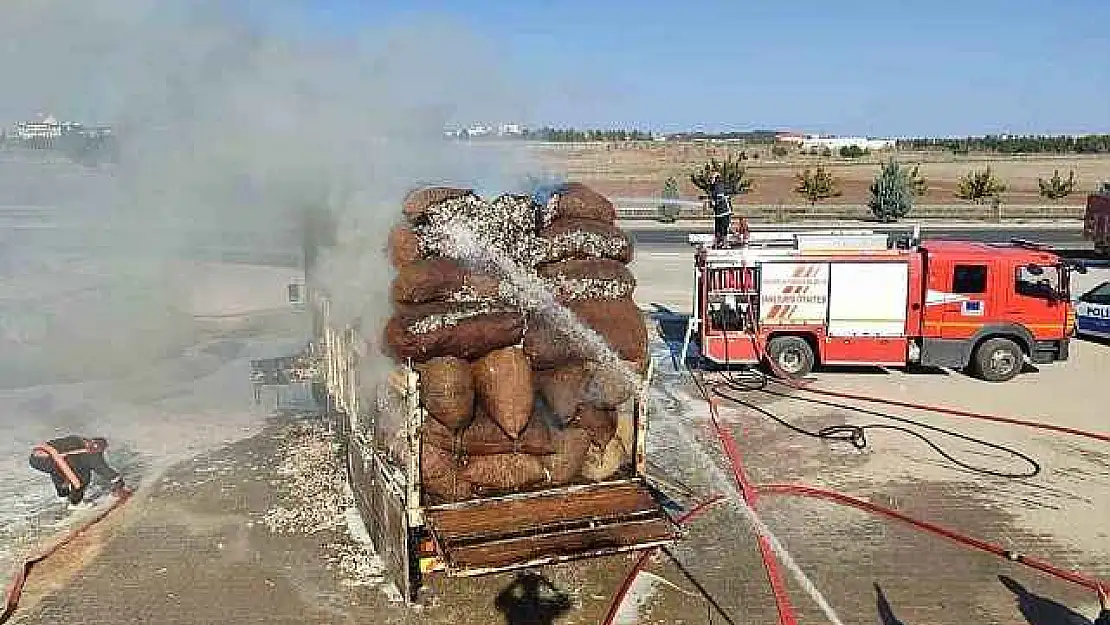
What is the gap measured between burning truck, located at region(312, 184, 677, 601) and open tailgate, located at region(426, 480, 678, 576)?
1 centimetres

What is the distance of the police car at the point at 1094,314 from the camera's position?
61.1 feet

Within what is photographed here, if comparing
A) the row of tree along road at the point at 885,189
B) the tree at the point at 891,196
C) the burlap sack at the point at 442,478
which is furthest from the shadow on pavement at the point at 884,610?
the tree at the point at 891,196

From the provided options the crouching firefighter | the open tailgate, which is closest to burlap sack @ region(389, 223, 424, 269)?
the open tailgate

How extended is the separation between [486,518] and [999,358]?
11.5 meters

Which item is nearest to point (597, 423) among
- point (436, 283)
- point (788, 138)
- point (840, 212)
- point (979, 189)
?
point (436, 283)

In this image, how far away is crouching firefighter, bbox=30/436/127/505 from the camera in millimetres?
10102

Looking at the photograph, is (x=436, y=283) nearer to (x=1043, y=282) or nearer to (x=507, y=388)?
(x=507, y=388)

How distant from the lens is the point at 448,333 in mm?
7738

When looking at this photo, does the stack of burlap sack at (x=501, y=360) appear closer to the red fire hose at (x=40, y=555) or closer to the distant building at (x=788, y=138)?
Result: the red fire hose at (x=40, y=555)

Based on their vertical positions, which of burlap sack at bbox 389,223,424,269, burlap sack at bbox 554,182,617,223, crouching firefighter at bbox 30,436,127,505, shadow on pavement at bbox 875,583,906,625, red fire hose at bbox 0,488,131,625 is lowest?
shadow on pavement at bbox 875,583,906,625

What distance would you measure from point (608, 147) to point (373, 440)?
9671 centimetres

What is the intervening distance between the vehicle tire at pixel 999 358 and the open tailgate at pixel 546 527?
32.9ft

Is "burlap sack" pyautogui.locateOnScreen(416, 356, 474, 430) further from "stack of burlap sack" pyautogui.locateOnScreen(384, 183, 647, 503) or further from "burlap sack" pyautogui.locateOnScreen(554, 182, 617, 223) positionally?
"burlap sack" pyautogui.locateOnScreen(554, 182, 617, 223)

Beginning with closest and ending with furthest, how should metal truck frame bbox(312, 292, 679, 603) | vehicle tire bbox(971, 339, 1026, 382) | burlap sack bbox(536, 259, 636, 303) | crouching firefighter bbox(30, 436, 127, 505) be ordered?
1. metal truck frame bbox(312, 292, 679, 603)
2. burlap sack bbox(536, 259, 636, 303)
3. crouching firefighter bbox(30, 436, 127, 505)
4. vehicle tire bbox(971, 339, 1026, 382)
